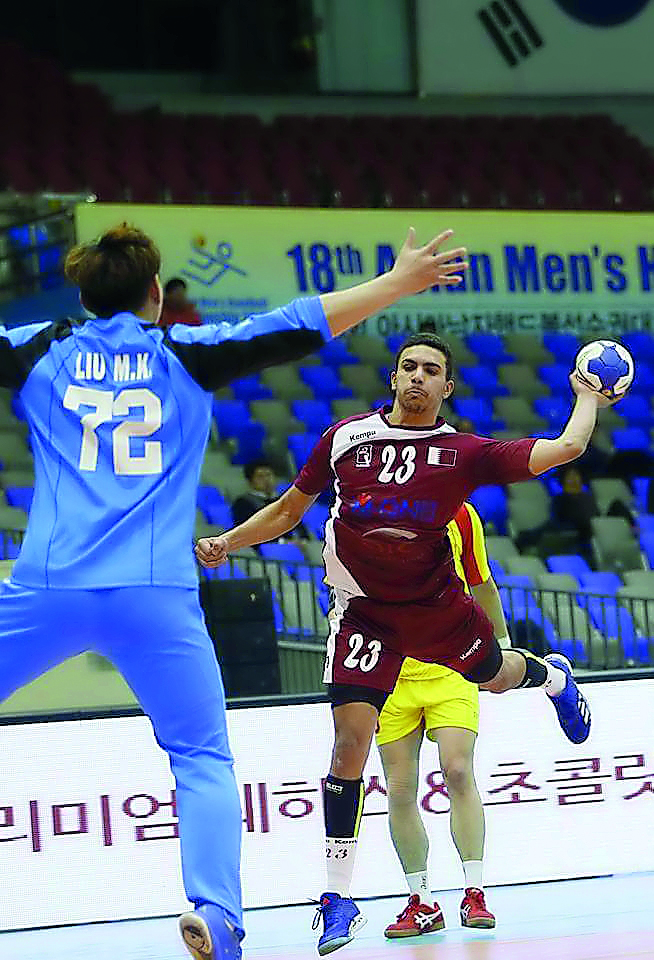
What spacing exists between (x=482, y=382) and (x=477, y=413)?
2.75ft

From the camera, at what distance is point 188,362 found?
14.3ft

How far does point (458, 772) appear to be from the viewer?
634cm

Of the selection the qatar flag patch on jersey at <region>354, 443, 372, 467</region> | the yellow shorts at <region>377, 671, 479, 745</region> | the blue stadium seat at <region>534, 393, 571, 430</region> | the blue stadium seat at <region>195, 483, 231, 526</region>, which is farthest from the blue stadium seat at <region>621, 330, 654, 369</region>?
the qatar flag patch on jersey at <region>354, 443, 372, 467</region>

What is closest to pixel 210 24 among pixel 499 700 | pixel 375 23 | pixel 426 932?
Result: pixel 375 23

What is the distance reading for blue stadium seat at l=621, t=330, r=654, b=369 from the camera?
17719mm

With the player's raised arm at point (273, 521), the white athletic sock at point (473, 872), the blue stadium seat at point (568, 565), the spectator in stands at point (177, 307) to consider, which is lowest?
the white athletic sock at point (473, 872)

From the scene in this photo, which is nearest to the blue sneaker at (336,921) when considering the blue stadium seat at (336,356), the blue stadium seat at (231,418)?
the blue stadium seat at (231,418)

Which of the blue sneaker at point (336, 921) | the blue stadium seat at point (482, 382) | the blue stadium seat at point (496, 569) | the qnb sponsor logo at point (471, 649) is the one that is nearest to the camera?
the blue sneaker at point (336, 921)

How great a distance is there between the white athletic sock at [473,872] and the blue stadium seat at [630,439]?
34.8ft

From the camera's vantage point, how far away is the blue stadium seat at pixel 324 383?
16.1 meters

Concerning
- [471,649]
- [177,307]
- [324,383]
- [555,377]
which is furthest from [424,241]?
[471,649]

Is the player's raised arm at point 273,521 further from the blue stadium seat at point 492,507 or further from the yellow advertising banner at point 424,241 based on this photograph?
the yellow advertising banner at point 424,241

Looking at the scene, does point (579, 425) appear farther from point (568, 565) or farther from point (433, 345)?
point (568, 565)

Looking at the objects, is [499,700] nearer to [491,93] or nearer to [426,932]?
[426,932]
